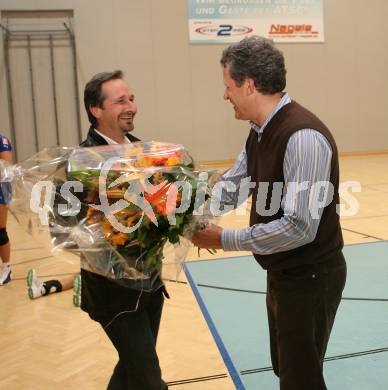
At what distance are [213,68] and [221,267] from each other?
792 cm

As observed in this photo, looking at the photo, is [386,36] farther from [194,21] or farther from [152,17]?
[152,17]

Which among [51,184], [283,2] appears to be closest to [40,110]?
[283,2]

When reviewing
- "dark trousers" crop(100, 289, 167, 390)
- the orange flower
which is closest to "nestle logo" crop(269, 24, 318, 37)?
"dark trousers" crop(100, 289, 167, 390)

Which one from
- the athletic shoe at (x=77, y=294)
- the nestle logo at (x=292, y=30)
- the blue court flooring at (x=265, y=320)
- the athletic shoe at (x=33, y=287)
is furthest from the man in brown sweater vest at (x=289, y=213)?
the nestle logo at (x=292, y=30)

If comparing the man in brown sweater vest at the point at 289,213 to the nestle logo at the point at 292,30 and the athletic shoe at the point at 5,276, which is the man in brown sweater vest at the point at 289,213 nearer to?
the athletic shoe at the point at 5,276

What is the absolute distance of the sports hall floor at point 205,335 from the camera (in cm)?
292

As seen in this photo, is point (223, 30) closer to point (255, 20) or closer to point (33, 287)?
point (255, 20)

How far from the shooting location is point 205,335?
3.47 m

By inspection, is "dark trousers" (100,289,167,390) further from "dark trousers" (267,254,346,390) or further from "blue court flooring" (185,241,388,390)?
"blue court flooring" (185,241,388,390)

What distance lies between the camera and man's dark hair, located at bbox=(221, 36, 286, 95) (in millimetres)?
1788

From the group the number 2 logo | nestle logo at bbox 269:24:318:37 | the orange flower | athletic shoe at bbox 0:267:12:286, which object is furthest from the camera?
nestle logo at bbox 269:24:318:37

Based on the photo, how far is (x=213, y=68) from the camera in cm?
1184

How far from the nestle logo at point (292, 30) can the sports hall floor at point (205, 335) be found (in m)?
8.20

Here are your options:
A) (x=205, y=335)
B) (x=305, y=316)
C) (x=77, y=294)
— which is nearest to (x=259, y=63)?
(x=305, y=316)
